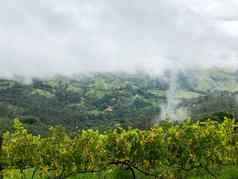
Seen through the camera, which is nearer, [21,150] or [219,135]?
[219,135]

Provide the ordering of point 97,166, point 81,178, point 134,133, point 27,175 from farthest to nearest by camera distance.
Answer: point 27,175
point 81,178
point 97,166
point 134,133

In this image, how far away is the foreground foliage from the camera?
31.1m

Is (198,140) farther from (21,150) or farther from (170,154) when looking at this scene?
(21,150)

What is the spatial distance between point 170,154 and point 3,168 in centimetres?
1329

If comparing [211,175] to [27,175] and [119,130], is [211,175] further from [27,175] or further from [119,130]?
[27,175]

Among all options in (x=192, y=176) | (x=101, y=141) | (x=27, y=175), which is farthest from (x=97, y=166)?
(x=27, y=175)

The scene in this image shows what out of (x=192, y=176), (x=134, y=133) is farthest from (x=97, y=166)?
(x=192, y=176)

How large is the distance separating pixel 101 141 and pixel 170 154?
5.09m

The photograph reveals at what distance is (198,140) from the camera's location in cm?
3133

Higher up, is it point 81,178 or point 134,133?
point 134,133

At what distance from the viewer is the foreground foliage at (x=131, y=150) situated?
3106cm

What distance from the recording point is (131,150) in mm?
31125

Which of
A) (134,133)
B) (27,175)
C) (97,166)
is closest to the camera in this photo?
(134,133)

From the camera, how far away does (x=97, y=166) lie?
33156mm
